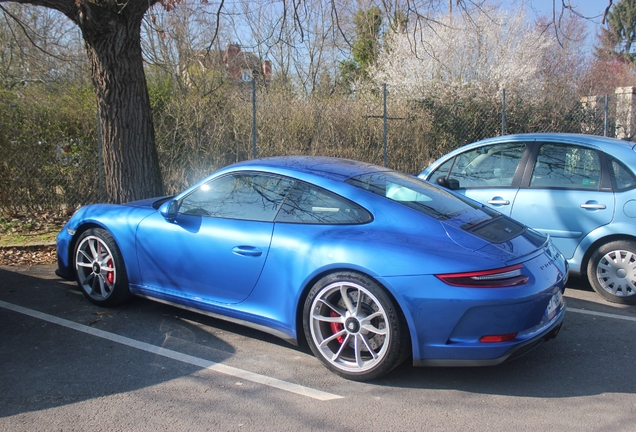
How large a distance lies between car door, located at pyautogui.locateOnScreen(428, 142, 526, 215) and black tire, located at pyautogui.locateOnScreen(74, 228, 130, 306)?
352 centimetres

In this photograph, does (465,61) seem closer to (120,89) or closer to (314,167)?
(120,89)

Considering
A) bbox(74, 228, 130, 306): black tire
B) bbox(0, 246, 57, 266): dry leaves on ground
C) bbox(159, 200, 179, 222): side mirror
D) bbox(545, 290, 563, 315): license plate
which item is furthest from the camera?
bbox(0, 246, 57, 266): dry leaves on ground

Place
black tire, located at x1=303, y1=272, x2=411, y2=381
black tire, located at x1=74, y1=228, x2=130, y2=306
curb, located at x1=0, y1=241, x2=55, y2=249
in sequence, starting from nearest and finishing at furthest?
1. black tire, located at x1=303, y1=272, x2=411, y2=381
2. black tire, located at x1=74, y1=228, x2=130, y2=306
3. curb, located at x1=0, y1=241, x2=55, y2=249

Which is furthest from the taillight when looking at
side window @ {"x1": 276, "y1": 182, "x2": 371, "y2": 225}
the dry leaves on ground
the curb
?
the curb

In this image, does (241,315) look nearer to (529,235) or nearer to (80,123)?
(529,235)

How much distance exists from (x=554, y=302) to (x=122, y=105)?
19.0 ft

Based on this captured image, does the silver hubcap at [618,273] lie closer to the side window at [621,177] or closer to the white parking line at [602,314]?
the white parking line at [602,314]

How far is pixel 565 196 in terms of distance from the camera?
5816mm

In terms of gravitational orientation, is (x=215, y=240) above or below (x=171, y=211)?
below

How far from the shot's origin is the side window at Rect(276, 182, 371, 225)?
4018mm

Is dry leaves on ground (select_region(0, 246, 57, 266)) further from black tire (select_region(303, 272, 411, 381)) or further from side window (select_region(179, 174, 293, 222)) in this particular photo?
black tire (select_region(303, 272, 411, 381))

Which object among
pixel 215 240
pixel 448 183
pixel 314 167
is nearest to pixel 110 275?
pixel 215 240

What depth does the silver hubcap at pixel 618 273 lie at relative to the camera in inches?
214

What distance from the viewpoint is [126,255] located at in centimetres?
497
